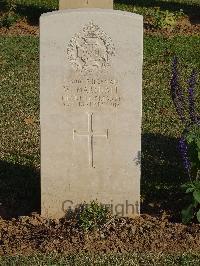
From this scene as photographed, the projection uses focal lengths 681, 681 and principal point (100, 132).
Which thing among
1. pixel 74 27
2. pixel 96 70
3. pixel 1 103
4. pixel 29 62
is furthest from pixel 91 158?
pixel 29 62

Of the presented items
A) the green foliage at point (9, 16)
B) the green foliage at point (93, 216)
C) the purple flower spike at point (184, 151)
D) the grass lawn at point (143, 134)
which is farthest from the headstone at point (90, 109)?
the green foliage at point (9, 16)

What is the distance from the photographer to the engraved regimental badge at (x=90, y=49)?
17.6ft

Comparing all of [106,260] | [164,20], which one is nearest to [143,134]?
[106,260]

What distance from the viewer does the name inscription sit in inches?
217

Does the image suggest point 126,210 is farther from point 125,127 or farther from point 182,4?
point 182,4

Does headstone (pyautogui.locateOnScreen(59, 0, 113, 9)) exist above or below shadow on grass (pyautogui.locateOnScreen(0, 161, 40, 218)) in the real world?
above

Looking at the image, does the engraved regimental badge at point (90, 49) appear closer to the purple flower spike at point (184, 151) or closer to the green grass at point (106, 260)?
the purple flower spike at point (184, 151)

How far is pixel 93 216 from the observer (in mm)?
5668

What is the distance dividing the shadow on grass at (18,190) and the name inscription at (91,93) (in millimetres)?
1216

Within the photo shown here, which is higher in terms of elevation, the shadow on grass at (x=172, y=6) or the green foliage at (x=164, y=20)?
the shadow on grass at (x=172, y=6)

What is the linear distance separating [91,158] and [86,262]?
90cm

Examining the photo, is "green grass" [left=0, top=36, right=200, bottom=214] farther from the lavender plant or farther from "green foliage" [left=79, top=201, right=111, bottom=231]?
"green foliage" [left=79, top=201, right=111, bottom=231]

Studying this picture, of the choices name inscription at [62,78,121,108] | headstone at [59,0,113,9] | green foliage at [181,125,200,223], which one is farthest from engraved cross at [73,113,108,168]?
headstone at [59,0,113,9]

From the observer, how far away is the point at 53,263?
5.33 meters
